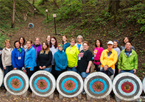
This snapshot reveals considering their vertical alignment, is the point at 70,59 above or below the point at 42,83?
above

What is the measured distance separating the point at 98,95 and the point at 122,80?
3.33ft

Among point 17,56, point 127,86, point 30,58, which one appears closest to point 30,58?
point 30,58

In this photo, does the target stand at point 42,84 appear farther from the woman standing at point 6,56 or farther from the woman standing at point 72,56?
the woman standing at point 6,56

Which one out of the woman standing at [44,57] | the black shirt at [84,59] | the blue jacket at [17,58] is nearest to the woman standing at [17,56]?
Result: the blue jacket at [17,58]

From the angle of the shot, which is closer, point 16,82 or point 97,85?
point 97,85

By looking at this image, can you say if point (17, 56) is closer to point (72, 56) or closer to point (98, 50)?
point (72, 56)

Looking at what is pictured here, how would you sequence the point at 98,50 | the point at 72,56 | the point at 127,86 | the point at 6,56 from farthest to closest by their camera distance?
the point at 98,50, the point at 6,56, the point at 72,56, the point at 127,86

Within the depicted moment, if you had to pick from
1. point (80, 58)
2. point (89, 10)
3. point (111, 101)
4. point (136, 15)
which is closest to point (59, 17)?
point (89, 10)

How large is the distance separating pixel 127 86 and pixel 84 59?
1793 mm

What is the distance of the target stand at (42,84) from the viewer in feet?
13.1

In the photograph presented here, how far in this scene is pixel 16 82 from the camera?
416 centimetres

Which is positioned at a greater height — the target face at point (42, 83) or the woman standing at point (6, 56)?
the woman standing at point (6, 56)

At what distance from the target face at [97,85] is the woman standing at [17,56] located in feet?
8.56

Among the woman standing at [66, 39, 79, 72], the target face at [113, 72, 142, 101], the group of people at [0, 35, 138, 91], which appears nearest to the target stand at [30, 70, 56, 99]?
the group of people at [0, 35, 138, 91]
